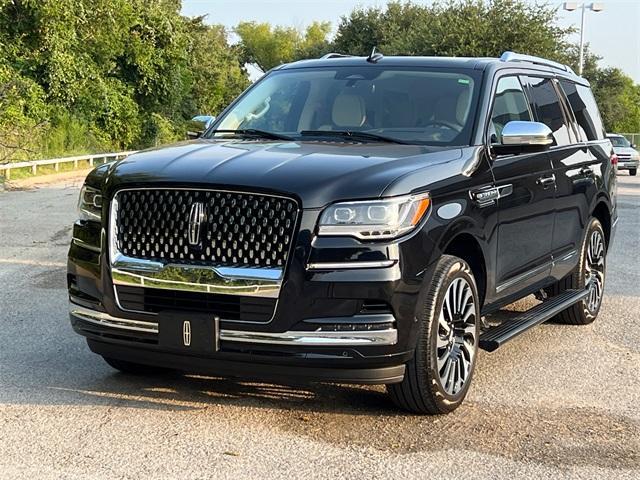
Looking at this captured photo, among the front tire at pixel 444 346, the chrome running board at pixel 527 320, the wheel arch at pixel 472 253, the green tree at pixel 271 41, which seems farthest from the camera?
the green tree at pixel 271 41

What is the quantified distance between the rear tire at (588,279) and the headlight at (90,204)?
3.86 m

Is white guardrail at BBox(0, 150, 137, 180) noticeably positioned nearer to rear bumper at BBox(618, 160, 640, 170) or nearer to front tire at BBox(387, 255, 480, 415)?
front tire at BBox(387, 255, 480, 415)

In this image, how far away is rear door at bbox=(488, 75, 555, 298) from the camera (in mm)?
5688

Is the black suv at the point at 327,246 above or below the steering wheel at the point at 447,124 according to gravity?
below

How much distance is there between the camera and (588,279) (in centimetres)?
756

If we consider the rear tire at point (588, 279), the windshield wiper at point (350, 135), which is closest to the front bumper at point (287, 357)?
the windshield wiper at point (350, 135)

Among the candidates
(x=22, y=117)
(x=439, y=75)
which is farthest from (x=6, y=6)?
(x=439, y=75)

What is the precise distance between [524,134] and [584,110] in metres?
2.50

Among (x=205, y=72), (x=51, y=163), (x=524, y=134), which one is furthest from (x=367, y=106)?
(x=205, y=72)

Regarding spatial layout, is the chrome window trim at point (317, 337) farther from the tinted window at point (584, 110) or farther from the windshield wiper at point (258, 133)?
the tinted window at point (584, 110)

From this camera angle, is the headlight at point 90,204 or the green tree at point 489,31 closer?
the headlight at point 90,204

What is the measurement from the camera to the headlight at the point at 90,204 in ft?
16.4

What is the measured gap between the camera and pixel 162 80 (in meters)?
42.6

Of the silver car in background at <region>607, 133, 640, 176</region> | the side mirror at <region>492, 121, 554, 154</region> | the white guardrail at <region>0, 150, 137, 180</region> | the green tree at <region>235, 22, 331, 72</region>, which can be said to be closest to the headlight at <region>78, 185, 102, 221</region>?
the side mirror at <region>492, 121, 554, 154</region>
